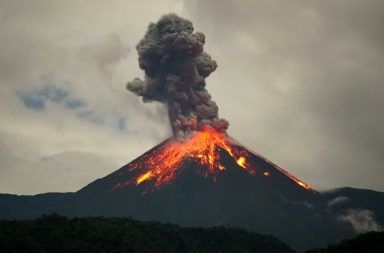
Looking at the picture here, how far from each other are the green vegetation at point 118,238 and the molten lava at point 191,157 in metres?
40.2

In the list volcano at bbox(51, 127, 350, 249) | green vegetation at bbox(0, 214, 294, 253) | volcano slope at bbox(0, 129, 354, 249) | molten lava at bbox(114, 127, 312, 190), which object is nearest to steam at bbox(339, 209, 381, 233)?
volcano slope at bbox(0, 129, 354, 249)

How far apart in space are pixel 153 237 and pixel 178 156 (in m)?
53.4

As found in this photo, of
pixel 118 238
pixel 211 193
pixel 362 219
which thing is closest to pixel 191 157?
pixel 211 193

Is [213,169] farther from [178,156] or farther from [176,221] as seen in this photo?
[176,221]

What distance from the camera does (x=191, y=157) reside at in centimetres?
15275

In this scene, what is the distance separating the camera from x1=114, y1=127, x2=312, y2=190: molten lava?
151 meters

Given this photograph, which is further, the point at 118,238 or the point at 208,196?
the point at 208,196

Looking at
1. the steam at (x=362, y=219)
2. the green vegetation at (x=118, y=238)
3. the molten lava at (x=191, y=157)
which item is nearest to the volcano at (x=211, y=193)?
the molten lava at (x=191, y=157)

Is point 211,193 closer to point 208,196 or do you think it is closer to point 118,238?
point 208,196

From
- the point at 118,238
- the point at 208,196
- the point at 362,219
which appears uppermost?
the point at 208,196

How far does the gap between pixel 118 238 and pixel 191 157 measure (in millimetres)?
59053

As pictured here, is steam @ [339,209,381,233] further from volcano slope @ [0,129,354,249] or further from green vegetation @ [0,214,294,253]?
green vegetation @ [0,214,294,253]

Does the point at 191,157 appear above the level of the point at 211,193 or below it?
above

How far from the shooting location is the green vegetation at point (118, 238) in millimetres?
86250
